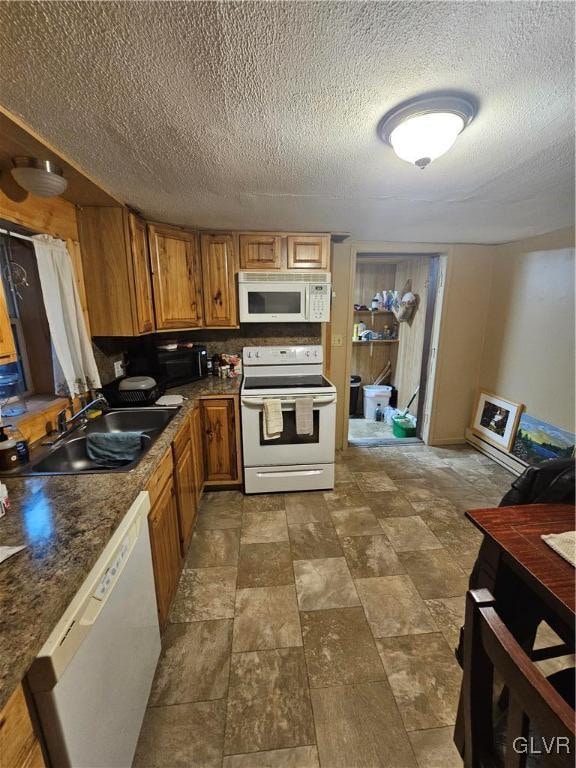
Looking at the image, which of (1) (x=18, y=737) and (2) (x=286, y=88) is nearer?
(1) (x=18, y=737)

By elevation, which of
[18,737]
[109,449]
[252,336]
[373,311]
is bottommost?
[18,737]

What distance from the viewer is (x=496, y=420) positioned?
326 cm

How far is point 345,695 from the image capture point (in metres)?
1.31

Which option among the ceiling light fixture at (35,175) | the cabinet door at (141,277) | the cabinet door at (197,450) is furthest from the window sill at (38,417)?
the ceiling light fixture at (35,175)

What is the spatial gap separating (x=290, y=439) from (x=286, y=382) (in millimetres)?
535

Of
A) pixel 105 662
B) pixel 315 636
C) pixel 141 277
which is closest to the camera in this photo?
pixel 105 662

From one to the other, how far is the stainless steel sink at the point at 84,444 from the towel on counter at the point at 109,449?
2cm

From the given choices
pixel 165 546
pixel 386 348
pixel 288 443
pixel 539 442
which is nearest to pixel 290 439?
pixel 288 443

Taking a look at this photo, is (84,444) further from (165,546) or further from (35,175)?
(35,175)

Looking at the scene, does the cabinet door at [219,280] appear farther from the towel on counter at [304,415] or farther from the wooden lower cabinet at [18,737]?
the wooden lower cabinet at [18,737]

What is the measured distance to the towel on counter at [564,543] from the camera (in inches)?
36.2

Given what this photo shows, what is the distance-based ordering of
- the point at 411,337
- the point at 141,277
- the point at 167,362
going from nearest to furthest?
the point at 141,277 → the point at 167,362 → the point at 411,337

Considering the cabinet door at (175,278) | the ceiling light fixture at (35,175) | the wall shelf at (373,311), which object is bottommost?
the wall shelf at (373,311)

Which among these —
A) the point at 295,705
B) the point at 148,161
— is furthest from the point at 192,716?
the point at 148,161
